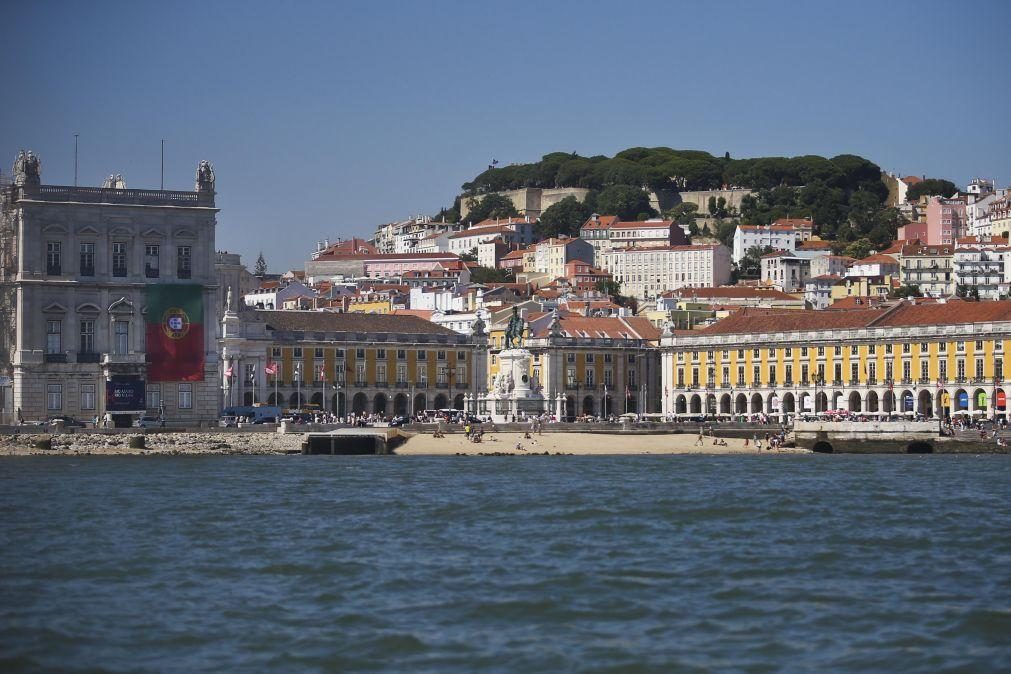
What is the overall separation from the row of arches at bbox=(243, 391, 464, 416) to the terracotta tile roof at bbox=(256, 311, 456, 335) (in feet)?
11.4

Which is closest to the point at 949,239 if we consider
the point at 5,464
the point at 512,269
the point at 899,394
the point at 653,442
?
the point at 512,269

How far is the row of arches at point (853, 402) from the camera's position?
8506 cm

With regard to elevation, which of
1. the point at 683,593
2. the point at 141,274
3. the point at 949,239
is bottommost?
the point at 683,593

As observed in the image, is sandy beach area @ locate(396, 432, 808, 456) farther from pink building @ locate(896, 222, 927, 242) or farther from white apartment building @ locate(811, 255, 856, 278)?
pink building @ locate(896, 222, 927, 242)

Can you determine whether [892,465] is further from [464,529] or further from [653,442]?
[464,529]

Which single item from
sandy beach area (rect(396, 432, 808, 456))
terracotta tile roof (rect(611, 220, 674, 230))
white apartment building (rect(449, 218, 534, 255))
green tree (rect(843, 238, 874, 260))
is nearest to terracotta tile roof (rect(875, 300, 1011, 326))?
sandy beach area (rect(396, 432, 808, 456))

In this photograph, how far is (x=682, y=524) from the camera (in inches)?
1403

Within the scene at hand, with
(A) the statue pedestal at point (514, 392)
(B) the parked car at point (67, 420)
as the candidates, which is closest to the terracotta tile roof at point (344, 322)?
(A) the statue pedestal at point (514, 392)

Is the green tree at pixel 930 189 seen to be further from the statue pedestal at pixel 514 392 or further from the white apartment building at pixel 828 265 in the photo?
the statue pedestal at pixel 514 392

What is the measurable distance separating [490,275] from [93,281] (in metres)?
104

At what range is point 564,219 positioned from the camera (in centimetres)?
18862

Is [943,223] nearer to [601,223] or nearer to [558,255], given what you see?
[601,223]

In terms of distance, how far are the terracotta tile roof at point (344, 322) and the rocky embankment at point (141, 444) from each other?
31.1m

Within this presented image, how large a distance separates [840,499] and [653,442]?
26.9m
